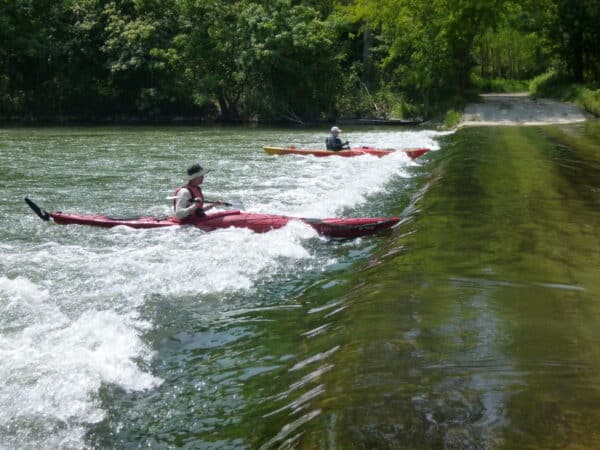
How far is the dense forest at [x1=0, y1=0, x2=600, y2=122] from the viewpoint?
1142 inches

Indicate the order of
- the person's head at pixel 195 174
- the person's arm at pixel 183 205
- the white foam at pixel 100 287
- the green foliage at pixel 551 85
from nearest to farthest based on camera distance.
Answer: the white foam at pixel 100 287
the person's head at pixel 195 174
the person's arm at pixel 183 205
the green foliage at pixel 551 85

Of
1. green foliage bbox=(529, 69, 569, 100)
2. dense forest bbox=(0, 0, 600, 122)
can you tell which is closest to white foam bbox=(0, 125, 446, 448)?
dense forest bbox=(0, 0, 600, 122)

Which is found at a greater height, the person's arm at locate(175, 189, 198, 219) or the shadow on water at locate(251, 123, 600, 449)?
the person's arm at locate(175, 189, 198, 219)

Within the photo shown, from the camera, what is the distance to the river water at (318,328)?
3705mm

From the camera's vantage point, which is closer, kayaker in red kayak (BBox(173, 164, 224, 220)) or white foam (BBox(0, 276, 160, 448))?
white foam (BBox(0, 276, 160, 448))

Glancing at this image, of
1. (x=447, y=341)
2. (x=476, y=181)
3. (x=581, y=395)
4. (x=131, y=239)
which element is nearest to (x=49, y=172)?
(x=131, y=239)

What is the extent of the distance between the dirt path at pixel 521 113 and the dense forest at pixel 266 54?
5.63 ft

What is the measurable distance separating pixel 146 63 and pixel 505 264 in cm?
2983

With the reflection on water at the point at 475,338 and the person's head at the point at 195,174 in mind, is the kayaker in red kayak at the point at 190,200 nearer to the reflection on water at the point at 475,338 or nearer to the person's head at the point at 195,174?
the person's head at the point at 195,174

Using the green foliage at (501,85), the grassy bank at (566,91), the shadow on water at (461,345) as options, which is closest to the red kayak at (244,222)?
the shadow on water at (461,345)

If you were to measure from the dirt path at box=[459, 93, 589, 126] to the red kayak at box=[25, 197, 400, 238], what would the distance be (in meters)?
17.4

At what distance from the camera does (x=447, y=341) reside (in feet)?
15.0

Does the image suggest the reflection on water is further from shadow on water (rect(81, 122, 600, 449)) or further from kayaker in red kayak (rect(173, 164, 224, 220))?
kayaker in red kayak (rect(173, 164, 224, 220))

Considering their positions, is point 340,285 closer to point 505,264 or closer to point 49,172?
point 505,264
